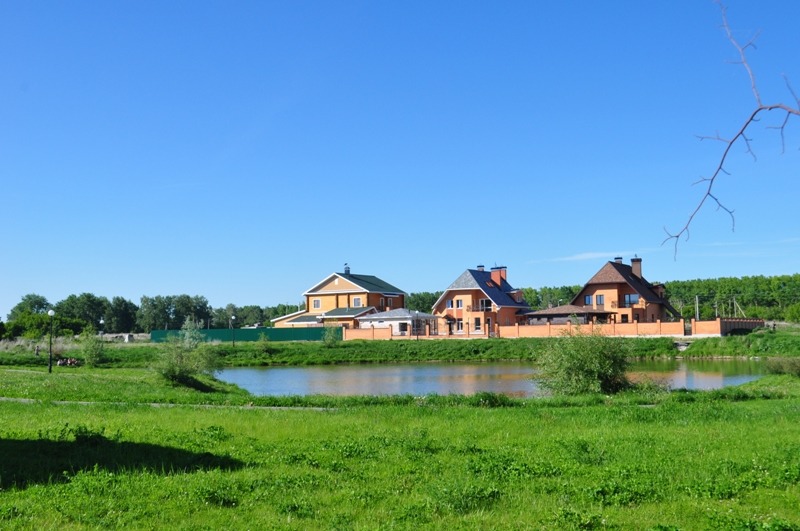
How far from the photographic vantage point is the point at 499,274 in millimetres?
86562

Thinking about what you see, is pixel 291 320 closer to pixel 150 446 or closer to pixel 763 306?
pixel 763 306

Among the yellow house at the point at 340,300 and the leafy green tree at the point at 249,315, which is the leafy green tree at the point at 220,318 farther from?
the yellow house at the point at 340,300

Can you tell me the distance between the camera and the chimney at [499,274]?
85.2 m

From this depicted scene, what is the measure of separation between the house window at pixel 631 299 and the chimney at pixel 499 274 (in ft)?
50.1

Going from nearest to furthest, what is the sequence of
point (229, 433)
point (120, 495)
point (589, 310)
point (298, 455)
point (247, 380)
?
1. point (120, 495)
2. point (298, 455)
3. point (229, 433)
4. point (247, 380)
5. point (589, 310)

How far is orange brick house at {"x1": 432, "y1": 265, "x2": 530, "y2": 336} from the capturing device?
258 feet

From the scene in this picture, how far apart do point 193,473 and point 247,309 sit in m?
144

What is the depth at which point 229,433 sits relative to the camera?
42.1ft

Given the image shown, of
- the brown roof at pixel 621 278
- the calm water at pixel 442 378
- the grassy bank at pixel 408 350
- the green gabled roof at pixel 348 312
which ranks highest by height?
the brown roof at pixel 621 278

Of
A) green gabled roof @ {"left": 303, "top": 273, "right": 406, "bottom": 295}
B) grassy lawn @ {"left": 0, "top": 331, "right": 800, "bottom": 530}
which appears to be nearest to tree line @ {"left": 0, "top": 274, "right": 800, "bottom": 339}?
green gabled roof @ {"left": 303, "top": 273, "right": 406, "bottom": 295}

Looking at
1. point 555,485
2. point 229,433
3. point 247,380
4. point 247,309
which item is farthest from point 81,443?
point 247,309

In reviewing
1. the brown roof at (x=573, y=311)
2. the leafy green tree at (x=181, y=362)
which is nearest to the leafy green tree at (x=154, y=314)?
the brown roof at (x=573, y=311)

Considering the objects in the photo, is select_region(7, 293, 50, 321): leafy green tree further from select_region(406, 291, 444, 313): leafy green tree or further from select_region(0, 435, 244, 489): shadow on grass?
select_region(0, 435, 244, 489): shadow on grass

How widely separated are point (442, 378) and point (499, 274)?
45.7m
